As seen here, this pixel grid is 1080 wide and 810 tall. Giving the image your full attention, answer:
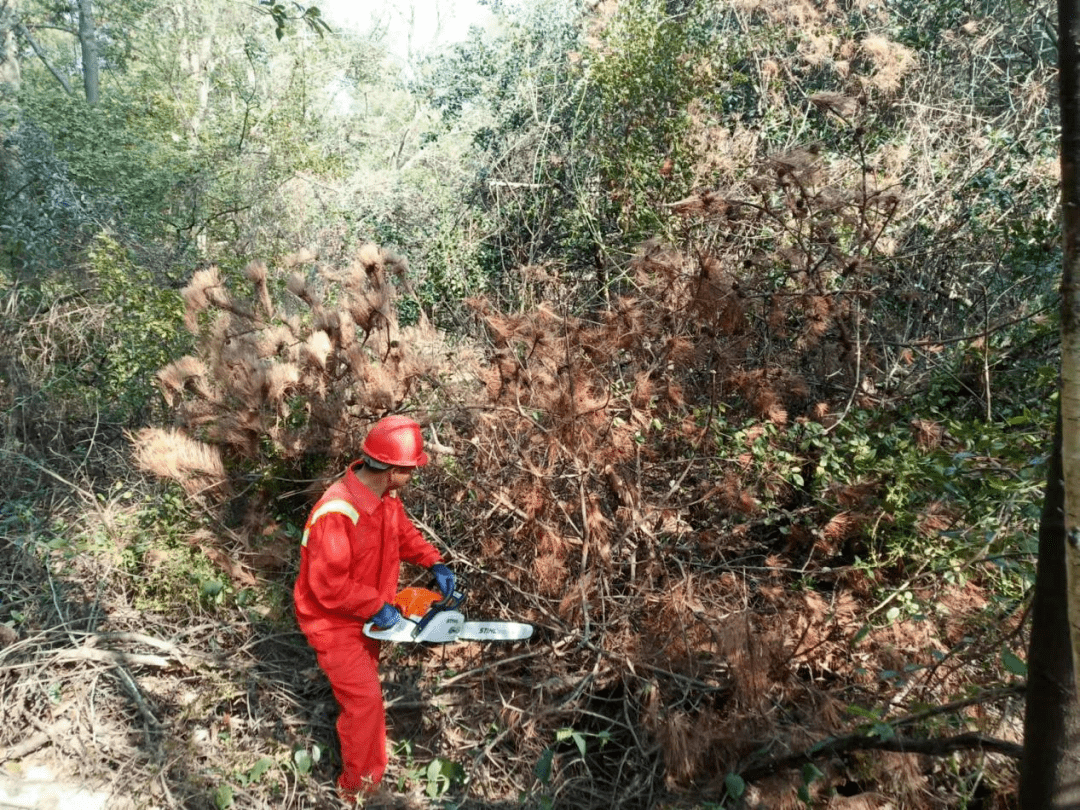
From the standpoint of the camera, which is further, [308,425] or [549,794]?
[308,425]

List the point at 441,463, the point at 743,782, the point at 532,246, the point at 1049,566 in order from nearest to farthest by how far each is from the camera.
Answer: the point at 1049,566
the point at 743,782
the point at 441,463
the point at 532,246

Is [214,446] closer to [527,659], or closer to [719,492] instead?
[527,659]

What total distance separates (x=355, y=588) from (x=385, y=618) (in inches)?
7.2

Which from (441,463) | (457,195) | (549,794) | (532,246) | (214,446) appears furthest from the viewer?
(457,195)

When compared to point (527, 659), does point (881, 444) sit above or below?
above

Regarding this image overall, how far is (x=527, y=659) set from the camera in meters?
4.35

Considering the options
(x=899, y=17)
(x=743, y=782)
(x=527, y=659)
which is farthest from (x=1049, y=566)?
(x=899, y=17)

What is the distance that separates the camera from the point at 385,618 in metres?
3.62

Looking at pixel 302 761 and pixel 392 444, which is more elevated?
pixel 392 444

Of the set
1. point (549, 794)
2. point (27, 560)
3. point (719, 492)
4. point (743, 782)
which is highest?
Result: point (719, 492)

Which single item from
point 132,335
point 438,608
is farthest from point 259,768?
point 132,335

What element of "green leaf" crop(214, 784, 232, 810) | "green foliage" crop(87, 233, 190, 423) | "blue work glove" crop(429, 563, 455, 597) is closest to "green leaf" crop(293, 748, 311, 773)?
"green leaf" crop(214, 784, 232, 810)

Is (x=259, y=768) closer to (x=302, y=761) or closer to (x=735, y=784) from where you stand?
(x=302, y=761)

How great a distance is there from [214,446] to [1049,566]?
401cm
